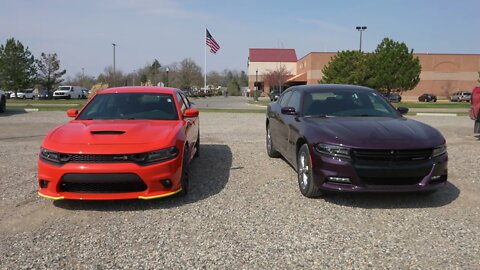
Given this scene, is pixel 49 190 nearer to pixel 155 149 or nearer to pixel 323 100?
pixel 155 149

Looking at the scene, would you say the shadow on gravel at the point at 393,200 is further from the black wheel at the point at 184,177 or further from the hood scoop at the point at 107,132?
the hood scoop at the point at 107,132

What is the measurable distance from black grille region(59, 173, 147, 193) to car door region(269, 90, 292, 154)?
2.74m

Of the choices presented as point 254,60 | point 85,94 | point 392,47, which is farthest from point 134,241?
point 254,60

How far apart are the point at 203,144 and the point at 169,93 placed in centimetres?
354

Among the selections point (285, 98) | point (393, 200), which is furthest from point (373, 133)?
point (285, 98)

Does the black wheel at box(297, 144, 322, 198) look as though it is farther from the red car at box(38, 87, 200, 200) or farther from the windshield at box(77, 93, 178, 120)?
the windshield at box(77, 93, 178, 120)

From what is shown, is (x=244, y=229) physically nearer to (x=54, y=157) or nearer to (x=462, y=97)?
(x=54, y=157)

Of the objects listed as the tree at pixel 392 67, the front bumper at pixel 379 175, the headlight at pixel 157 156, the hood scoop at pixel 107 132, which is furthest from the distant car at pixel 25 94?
the front bumper at pixel 379 175

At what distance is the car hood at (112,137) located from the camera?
4.41m

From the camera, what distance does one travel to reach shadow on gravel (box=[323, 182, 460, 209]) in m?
4.81

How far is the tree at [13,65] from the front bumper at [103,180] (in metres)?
51.0

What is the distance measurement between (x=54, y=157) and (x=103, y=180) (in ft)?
2.21

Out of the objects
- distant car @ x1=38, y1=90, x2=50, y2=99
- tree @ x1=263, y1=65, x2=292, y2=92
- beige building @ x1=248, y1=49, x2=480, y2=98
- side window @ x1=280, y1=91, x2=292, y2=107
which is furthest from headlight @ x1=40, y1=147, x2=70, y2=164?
tree @ x1=263, y1=65, x2=292, y2=92

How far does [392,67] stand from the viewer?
4031 cm
